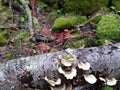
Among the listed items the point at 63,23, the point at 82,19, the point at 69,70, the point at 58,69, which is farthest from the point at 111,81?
the point at 82,19

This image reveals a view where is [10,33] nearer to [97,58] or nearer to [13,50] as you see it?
[13,50]

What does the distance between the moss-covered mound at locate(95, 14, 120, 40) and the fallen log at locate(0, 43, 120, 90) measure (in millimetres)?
1335

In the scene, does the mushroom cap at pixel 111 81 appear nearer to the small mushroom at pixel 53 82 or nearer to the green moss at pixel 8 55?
the small mushroom at pixel 53 82

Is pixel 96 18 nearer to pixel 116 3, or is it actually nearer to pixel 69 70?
pixel 116 3

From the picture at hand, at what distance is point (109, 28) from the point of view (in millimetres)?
4457

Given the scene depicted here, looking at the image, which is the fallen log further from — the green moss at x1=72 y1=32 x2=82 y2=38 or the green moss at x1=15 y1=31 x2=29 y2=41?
the green moss at x1=15 y1=31 x2=29 y2=41

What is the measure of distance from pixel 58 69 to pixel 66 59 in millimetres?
159

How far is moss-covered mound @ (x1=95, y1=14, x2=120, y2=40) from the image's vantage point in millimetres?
4383

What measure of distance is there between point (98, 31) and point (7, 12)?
2059 millimetres

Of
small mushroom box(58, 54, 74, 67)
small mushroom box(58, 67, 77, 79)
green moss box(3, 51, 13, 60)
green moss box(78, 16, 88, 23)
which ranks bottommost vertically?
green moss box(3, 51, 13, 60)

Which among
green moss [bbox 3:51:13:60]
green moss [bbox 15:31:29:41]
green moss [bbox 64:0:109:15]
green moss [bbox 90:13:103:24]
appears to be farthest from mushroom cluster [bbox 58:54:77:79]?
green moss [bbox 64:0:109:15]

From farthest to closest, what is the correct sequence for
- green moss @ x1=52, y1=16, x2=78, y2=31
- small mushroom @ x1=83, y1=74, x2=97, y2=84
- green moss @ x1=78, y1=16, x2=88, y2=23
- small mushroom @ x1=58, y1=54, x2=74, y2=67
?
green moss @ x1=78, y1=16, x2=88, y2=23 < green moss @ x1=52, y1=16, x2=78, y2=31 < small mushroom @ x1=83, y1=74, x2=97, y2=84 < small mushroom @ x1=58, y1=54, x2=74, y2=67

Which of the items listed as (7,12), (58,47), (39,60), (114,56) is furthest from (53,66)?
(7,12)

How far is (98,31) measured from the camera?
175 inches
